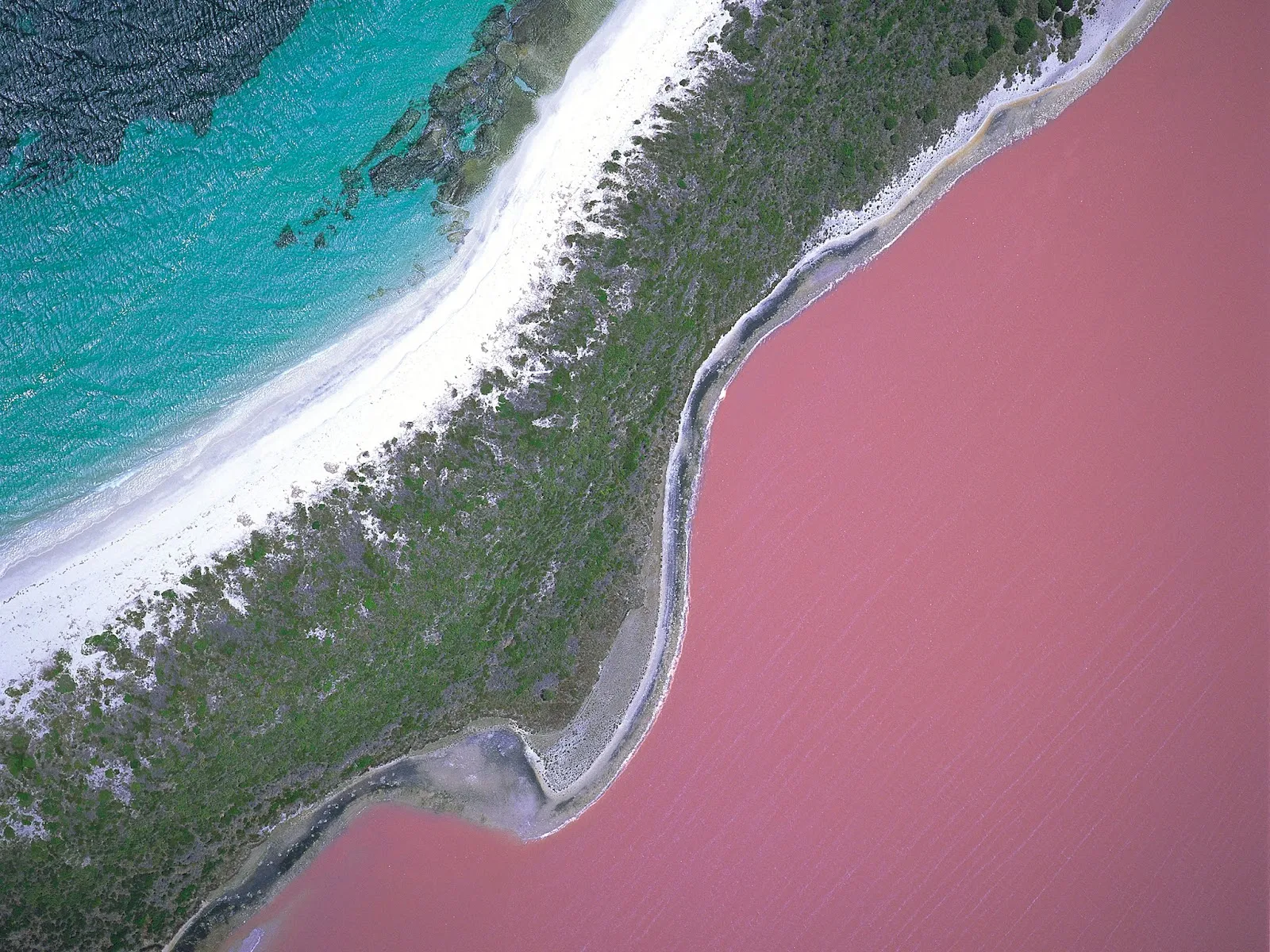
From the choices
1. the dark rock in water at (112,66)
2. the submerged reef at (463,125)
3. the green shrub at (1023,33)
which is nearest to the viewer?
the dark rock in water at (112,66)

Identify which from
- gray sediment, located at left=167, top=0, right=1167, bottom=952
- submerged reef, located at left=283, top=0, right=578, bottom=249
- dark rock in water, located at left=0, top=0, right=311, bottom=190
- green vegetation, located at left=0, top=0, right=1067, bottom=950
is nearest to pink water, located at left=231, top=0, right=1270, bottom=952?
gray sediment, located at left=167, top=0, right=1167, bottom=952

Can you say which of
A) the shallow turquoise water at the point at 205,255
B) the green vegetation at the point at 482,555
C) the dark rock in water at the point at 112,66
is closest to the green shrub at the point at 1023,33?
the green vegetation at the point at 482,555

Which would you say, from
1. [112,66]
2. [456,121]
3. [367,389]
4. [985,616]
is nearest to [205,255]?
[112,66]

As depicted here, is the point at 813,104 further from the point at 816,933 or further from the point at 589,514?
the point at 816,933

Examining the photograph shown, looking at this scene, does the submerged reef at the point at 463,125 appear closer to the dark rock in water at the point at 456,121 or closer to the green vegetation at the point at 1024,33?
the dark rock in water at the point at 456,121

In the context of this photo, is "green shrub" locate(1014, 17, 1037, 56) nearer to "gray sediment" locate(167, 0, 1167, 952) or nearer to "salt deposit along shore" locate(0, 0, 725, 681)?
"gray sediment" locate(167, 0, 1167, 952)

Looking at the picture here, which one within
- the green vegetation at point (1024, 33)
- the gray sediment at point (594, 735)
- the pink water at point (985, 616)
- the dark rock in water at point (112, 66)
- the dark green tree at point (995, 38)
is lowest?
the pink water at point (985, 616)
